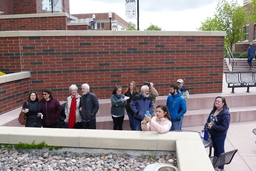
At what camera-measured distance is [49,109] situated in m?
6.12

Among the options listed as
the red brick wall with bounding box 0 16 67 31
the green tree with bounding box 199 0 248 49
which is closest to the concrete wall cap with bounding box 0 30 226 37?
the red brick wall with bounding box 0 16 67 31

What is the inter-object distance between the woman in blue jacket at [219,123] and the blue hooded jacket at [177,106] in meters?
1.16

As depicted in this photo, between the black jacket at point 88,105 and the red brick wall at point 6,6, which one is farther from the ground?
the red brick wall at point 6,6

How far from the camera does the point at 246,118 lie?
29.8ft

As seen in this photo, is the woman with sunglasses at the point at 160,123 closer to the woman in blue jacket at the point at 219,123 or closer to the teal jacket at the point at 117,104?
the woman in blue jacket at the point at 219,123

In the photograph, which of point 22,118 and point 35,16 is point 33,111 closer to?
point 22,118

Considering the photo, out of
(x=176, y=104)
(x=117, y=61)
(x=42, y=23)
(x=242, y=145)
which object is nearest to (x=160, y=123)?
(x=176, y=104)

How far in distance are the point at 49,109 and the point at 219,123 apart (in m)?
3.74

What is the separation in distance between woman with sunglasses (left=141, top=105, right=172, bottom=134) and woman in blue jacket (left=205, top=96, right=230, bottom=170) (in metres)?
0.93

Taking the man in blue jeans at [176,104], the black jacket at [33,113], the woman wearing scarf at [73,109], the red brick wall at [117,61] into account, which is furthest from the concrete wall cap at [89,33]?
the man in blue jeans at [176,104]

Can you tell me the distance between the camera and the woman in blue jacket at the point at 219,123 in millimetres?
5016

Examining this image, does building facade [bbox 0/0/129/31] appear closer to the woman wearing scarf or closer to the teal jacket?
the teal jacket

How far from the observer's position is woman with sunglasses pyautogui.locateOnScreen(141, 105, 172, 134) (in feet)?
15.0

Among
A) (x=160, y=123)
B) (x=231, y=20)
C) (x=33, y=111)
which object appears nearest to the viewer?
(x=160, y=123)
